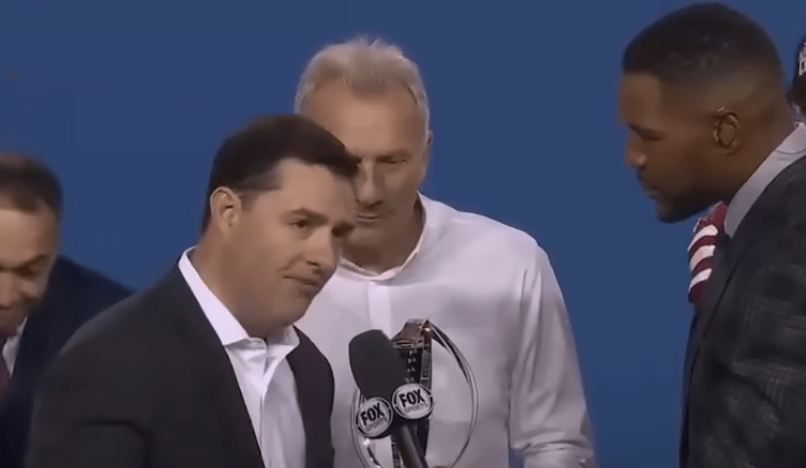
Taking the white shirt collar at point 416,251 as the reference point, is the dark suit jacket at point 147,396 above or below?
below

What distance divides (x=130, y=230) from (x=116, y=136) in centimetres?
18

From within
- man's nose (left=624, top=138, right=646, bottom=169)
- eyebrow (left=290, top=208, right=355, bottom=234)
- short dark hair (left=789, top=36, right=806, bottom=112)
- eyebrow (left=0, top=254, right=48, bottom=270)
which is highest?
short dark hair (left=789, top=36, right=806, bottom=112)

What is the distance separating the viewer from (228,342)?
1054 millimetres

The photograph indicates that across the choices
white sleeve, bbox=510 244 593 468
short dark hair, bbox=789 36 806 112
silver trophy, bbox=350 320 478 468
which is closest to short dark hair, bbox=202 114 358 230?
silver trophy, bbox=350 320 478 468

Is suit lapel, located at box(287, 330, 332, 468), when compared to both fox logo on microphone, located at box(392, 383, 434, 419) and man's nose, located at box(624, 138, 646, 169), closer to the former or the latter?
fox logo on microphone, located at box(392, 383, 434, 419)

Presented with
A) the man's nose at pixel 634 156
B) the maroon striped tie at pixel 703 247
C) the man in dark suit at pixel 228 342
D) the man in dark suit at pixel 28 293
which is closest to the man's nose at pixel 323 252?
the man in dark suit at pixel 228 342

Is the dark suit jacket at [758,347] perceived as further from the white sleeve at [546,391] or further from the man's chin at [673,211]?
the white sleeve at [546,391]

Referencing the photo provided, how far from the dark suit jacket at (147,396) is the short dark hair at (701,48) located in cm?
46

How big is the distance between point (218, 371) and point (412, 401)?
0.52 feet

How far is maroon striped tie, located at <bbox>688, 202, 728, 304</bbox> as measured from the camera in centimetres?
150

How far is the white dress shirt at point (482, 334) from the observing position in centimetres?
148

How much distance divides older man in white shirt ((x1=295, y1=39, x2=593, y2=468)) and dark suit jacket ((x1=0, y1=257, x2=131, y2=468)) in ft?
0.80

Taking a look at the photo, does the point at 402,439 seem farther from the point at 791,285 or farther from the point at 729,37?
the point at 729,37

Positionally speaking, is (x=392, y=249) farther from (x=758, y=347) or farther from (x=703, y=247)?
(x=758, y=347)
